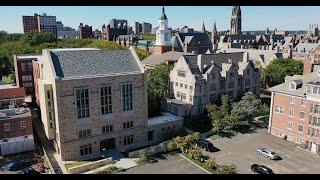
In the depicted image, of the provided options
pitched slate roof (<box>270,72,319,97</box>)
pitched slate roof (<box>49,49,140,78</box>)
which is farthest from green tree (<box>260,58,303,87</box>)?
pitched slate roof (<box>49,49,140,78</box>)

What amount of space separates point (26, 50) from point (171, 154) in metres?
63.0

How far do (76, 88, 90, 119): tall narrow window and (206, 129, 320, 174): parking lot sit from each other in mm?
15061

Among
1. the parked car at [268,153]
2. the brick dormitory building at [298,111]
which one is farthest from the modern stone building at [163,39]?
the parked car at [268,153]

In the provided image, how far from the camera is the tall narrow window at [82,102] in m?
32.1

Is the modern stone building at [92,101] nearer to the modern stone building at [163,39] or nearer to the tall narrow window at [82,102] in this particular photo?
the tall narrow window at [82,102]

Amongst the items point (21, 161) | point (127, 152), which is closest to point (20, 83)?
point (21, 161)

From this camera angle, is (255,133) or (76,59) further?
(255,133)

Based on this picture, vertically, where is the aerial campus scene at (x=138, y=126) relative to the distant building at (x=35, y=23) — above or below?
below

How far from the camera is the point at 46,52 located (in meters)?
32.5

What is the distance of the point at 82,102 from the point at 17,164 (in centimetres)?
901

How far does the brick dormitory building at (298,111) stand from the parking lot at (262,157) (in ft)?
3.98

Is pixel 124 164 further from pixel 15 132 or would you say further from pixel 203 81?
pixel 203 81

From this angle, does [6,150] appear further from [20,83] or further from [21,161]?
[20,83]

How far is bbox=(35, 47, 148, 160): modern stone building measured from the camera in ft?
104
